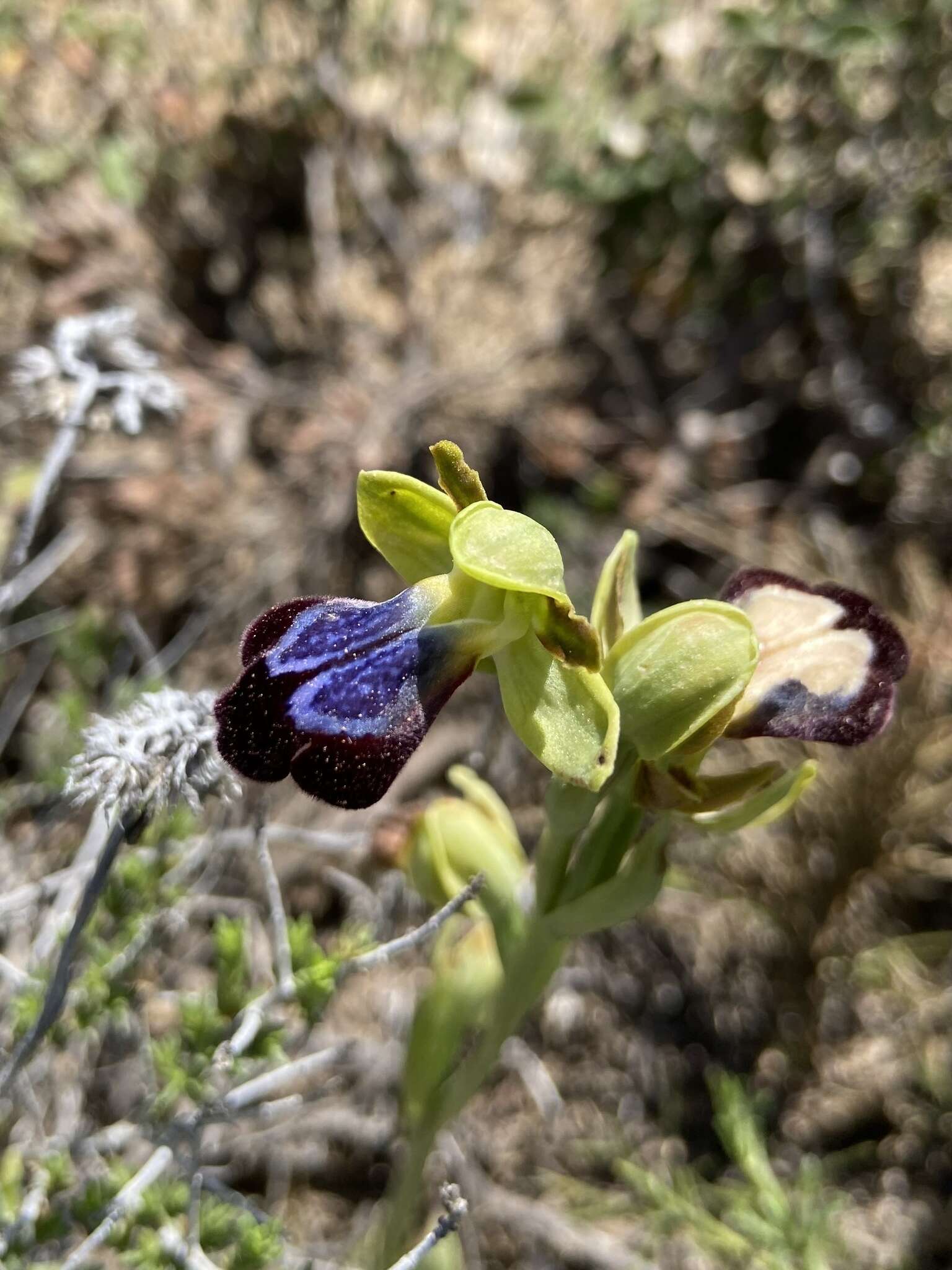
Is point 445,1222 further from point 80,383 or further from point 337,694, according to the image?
point 80,383

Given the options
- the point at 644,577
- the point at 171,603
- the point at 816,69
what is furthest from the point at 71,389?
the point at 816,69

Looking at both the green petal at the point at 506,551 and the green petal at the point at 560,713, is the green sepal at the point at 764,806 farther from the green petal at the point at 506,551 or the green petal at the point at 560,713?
the green petal at the point at 506,551

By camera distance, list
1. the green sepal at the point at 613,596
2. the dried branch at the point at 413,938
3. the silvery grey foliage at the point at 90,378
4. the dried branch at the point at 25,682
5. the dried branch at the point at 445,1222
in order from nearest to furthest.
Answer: the dried branch at the point at 445,1222 → the dried branch at the point at 413,938 → the green sepal at the point at 613,596 → the silvery grey foliage at the point at 90,378 → the dried branch at the point at 25,682

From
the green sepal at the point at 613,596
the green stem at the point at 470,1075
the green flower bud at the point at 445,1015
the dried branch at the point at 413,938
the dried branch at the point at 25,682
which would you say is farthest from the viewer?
the dried branch at the point at 25,682

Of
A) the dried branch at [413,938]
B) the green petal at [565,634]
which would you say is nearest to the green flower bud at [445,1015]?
the dried branch at [413,938]

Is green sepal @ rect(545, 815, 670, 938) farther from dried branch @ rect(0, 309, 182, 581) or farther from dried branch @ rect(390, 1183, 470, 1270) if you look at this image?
dried branch @ rect(0, 309, 182, 581)

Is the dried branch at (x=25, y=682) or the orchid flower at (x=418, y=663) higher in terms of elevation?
the orchid flower at (x=418, y=663)

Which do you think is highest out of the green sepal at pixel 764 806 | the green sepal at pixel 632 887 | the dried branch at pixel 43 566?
the green sepal at pixel 764 806

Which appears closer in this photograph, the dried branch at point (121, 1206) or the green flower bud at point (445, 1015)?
the dried branch at point (121, 1206)
